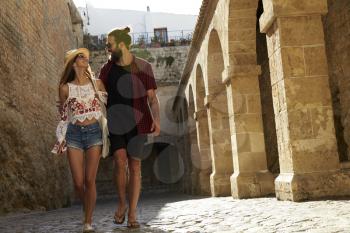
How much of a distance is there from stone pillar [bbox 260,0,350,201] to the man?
80.6 inches

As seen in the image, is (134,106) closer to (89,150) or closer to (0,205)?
(89,150)

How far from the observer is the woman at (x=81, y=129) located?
372cm

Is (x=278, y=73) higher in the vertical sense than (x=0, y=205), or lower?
higher

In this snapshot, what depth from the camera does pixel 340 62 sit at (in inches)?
299

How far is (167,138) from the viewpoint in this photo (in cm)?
2077

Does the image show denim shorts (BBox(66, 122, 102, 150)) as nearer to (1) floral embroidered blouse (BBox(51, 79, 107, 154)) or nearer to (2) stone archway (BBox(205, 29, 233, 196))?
(1) floral embroidered blouse (BBox(51, 79, 107, 154))

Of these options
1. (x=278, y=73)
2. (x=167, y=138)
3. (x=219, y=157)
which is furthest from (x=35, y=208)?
(x=167, y=138)

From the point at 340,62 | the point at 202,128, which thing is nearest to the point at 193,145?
the point at 202,128

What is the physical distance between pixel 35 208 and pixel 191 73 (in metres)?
6.89

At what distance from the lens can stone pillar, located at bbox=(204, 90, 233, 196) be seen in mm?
10203

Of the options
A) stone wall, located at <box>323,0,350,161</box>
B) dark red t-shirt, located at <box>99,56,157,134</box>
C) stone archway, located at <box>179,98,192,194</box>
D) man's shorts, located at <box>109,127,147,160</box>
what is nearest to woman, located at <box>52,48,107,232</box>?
man's shorts, located at <box>109,127,147,160</box>

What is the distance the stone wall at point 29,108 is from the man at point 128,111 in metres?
4.74

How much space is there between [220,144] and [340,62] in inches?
147

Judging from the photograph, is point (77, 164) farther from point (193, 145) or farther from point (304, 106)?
point (193, 145)
